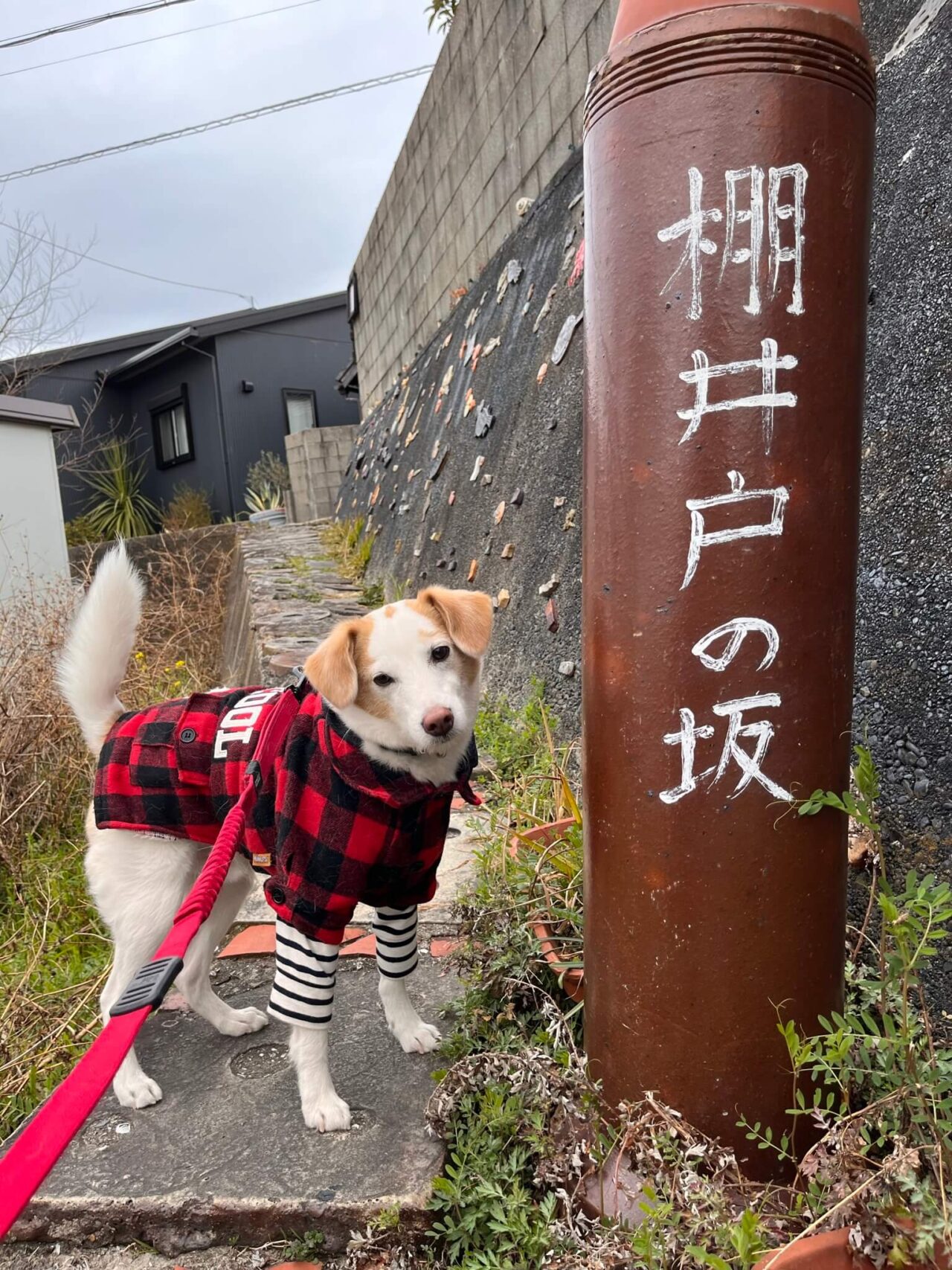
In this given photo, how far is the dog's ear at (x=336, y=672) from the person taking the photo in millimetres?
1951

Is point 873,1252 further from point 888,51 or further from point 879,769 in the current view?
point 888,51

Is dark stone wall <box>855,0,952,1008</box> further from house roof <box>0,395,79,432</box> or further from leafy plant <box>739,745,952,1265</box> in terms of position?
house roof <box>0,395,79,432</box>

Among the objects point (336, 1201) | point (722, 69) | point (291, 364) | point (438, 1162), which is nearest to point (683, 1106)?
point (438, 1162)

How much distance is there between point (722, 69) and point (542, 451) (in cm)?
312

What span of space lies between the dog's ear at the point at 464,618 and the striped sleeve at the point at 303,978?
78cm

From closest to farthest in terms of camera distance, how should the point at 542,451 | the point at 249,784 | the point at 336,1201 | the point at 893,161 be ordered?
the point at 336,1201
the point at 249,784
the point at 893,161
the point at 542,451

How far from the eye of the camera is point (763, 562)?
127cm

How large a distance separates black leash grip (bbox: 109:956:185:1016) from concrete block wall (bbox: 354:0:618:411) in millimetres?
4583

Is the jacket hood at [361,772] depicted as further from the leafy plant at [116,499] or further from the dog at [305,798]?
the leafy plant at [116,499]

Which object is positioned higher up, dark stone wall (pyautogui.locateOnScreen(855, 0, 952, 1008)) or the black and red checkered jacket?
dark stone wall (pyautogui.locateOnScreen(855, 0, 952, 1008))

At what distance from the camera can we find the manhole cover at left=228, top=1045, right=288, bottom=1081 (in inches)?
→ 82.3

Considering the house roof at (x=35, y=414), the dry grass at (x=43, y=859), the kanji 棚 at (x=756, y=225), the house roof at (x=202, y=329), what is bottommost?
the dry grass at (x=43, y=859)

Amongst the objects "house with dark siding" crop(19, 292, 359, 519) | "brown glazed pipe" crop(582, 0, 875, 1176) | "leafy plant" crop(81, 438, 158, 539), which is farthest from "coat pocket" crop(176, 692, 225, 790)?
"house with dark siding" crop(19, 292, 359, 519)

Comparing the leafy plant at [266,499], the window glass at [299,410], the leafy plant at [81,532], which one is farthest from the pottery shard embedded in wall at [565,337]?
the window glass at [299,410]
